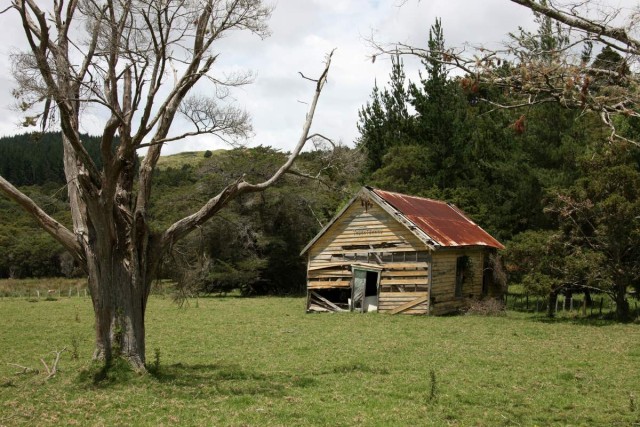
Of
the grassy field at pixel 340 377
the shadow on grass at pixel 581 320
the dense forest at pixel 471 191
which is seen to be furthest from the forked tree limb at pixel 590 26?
the shadow on grass at pixel 581 320

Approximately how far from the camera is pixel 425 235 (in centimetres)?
2523

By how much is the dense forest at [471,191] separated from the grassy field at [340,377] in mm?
3158

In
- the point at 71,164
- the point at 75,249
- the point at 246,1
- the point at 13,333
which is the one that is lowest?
the point at 13,333

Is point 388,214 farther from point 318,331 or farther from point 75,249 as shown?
point 75,249

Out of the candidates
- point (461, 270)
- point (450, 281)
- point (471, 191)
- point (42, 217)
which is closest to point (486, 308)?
point (450, 281)

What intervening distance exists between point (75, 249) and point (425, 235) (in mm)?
16749

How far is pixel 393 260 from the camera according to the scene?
26.5 meters

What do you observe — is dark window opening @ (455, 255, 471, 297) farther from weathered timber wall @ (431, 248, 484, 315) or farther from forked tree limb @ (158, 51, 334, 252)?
forked tree limb @ (158, 51, 334, 252)

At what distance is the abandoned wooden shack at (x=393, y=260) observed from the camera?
25719mm

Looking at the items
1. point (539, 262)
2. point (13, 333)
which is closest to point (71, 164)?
point (13, 333)

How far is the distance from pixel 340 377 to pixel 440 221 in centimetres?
1814

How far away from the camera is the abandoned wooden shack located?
25.7 meters

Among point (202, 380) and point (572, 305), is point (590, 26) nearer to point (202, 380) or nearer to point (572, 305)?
point (202, 380)

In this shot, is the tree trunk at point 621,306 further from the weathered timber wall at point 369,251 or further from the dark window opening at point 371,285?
the dark window opening at point 371,285
